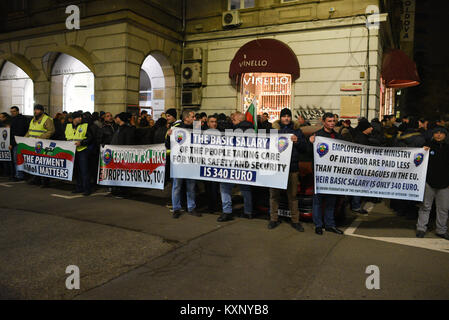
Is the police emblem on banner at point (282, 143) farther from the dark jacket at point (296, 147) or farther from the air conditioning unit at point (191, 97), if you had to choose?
the air conditioning unit at point (191, 97)

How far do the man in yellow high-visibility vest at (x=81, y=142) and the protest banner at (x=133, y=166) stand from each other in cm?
51

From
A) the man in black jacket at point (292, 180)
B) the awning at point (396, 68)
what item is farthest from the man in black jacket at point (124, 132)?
the awning at point (396, 68)

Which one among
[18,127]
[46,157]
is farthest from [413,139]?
[18,127]

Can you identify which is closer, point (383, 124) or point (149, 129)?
point (149, 129)

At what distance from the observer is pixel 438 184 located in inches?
227

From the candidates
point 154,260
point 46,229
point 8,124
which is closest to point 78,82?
point 8,124

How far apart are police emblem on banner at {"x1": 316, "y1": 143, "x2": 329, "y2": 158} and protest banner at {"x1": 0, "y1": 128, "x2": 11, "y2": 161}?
8760mm

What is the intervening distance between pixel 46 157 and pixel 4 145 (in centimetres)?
225

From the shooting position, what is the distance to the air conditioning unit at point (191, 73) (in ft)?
52.3

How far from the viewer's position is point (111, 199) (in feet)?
26.3

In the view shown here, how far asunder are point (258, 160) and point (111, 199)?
3.65 meters

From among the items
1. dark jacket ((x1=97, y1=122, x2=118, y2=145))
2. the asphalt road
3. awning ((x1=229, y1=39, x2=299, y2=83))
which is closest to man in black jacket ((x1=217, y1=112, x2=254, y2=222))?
the asphalt road

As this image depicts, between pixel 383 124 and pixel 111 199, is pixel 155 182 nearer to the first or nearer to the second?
pixel 111 199

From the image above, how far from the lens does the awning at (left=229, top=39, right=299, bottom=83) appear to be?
44.7 ft
